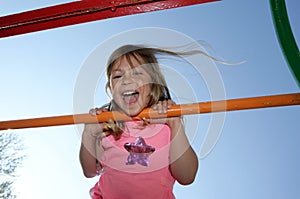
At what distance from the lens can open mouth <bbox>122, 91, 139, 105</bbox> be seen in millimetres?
847

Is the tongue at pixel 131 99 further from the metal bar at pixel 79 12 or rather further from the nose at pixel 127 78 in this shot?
the metal bar at pixel 79 12

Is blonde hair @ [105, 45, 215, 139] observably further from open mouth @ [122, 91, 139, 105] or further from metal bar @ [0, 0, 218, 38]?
metal bar @ [0, 0, 218, 38]

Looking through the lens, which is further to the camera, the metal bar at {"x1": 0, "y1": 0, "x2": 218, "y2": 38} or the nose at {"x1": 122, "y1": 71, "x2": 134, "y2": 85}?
the nose at {"x1": 122, "y1": 71, "x2": 134, "y2": 85}

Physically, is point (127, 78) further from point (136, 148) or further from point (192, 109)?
point (192, 109)

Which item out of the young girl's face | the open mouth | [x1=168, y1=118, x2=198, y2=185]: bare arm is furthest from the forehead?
[x1=168, y1=118, x2=198, y2=185]: bare arm

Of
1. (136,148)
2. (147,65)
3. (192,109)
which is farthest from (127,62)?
(192,109)

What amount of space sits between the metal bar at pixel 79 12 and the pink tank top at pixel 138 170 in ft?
1.05

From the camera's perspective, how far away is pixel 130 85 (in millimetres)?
876

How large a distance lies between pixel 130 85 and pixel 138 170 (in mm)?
199

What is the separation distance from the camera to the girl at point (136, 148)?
0.85m

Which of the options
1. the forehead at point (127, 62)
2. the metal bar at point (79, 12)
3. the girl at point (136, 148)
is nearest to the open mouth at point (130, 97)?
the girl at point (136, 148)

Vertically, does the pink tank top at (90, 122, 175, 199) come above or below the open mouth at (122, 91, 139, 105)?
below

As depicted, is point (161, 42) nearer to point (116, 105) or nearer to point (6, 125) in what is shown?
point (116, 105)

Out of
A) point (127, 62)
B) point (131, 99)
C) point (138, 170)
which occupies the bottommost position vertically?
point (138, 170)
